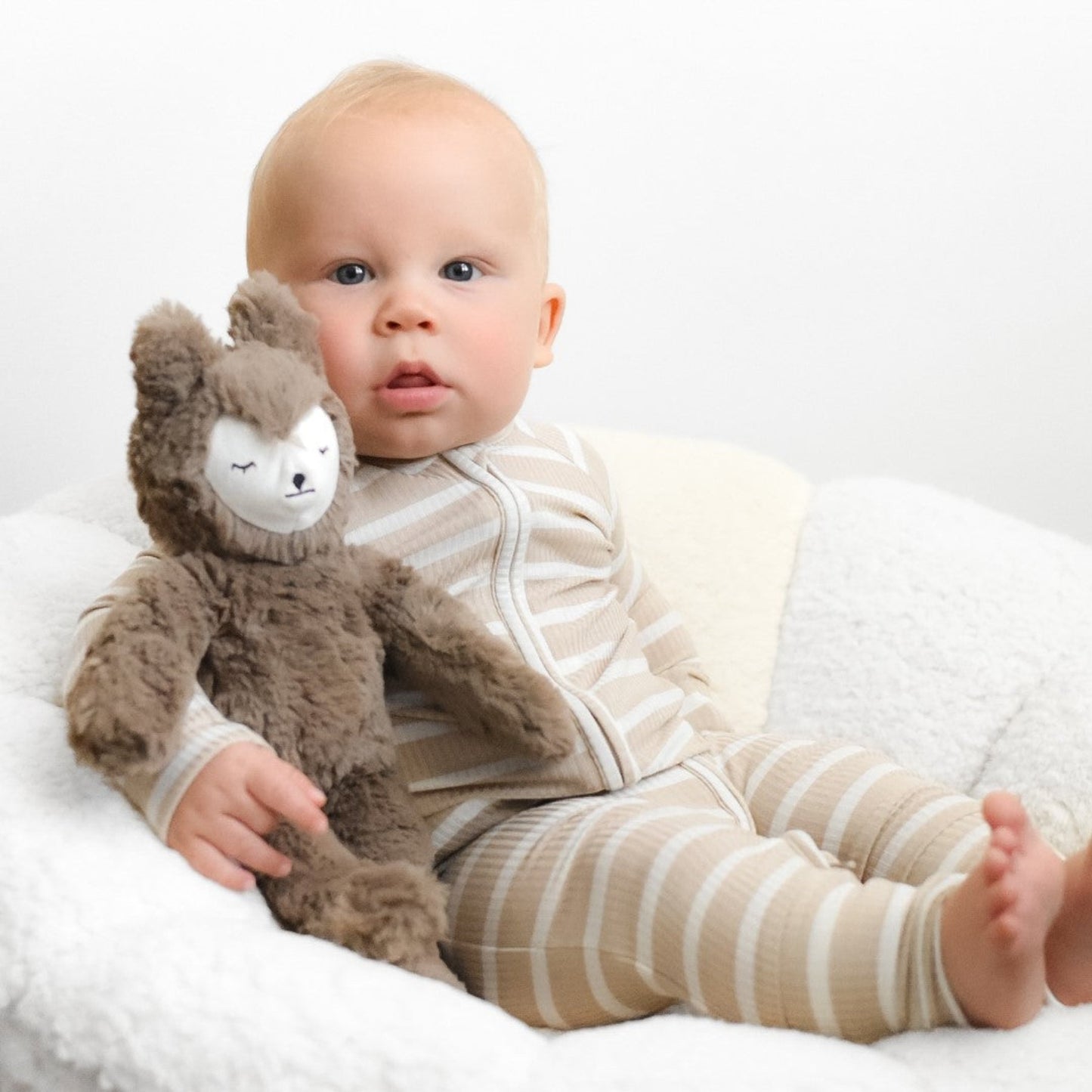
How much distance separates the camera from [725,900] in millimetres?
962

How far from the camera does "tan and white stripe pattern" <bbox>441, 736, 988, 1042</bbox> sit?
3.01 ft

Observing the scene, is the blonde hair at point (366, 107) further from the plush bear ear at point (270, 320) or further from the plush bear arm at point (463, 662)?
the plush bear arm at point (463, 662)

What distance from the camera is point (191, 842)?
0.96m

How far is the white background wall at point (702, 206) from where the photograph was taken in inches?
72.2

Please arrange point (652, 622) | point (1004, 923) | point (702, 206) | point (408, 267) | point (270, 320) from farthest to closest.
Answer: point (702, 206) < point (652, 622) < point (408, 267) < point (270, 320) < point (1004, 923)

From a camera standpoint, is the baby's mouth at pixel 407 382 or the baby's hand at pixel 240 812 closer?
the baby's hand at pixel 240 812

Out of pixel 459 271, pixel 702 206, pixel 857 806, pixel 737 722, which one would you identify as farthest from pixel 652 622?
pixel 702 206

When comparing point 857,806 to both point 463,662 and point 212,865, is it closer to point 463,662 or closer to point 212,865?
point 463,662

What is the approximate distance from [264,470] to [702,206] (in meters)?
1.25

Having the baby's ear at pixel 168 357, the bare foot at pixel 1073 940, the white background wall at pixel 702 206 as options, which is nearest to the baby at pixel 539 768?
the bare foot at pixel 1073 940

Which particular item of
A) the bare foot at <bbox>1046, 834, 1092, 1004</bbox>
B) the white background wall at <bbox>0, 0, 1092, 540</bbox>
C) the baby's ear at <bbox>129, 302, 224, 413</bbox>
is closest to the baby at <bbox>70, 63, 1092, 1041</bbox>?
the bare foot at <bbox>1046, 834, 1092, 1004</bbox>

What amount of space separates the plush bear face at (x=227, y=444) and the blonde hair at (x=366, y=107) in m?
0.22

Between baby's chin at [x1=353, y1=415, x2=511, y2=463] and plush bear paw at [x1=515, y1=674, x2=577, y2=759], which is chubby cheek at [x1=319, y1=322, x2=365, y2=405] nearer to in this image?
baby's chin at [x1=353, y1=415, x2=511, y2=463]

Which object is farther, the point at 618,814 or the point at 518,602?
the point at 518,602
